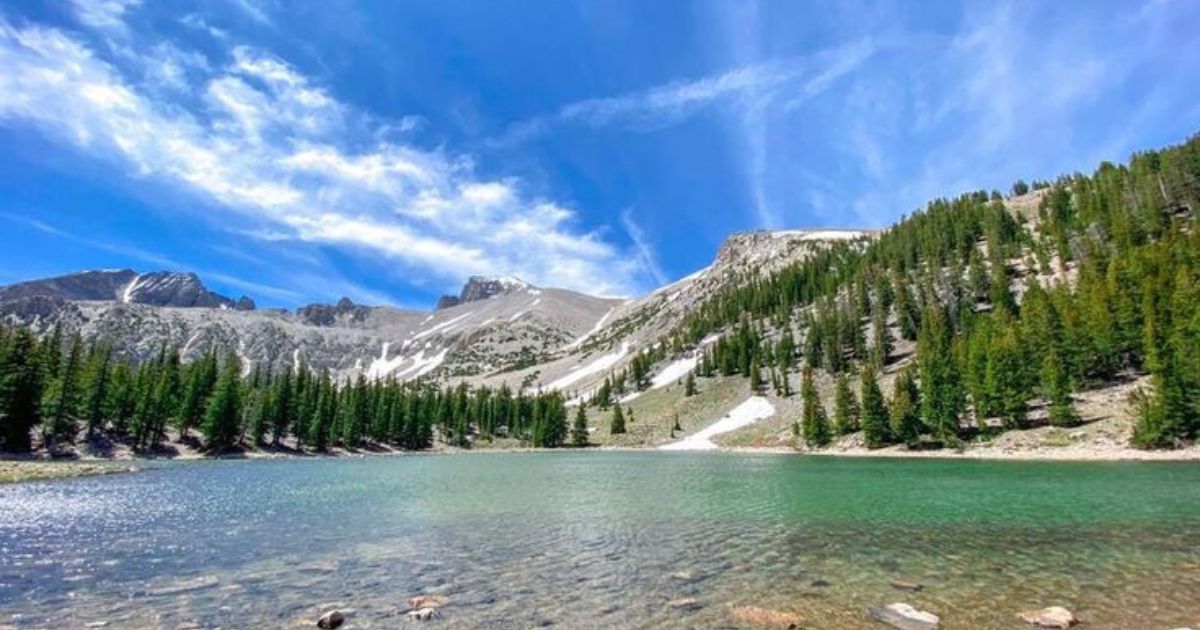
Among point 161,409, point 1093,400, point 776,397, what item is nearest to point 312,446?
point 161,409

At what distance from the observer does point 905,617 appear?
42.4ft

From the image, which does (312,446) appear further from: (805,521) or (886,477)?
(805,521)

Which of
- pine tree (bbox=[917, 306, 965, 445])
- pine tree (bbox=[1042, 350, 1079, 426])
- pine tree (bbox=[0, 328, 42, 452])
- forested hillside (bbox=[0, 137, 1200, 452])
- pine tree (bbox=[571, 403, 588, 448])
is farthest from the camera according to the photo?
pine tree (bbox=[571, 403, 588, 448])

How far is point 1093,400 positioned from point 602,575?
7458 cm

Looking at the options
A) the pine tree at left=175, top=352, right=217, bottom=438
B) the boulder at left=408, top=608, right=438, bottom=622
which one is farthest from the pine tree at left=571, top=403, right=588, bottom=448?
the boulder at left=408, top=608, right=438, bottom=622

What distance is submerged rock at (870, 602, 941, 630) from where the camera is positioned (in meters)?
12.4

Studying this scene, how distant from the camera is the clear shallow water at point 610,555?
13812 millimetres

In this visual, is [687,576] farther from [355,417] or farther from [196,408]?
[355,417]

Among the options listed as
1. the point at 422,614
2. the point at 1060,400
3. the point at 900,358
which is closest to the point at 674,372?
the point at 900,358

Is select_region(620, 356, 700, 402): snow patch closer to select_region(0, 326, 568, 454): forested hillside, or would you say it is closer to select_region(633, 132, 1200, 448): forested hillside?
select_region(633, 132, 1200, 448): forested hillside

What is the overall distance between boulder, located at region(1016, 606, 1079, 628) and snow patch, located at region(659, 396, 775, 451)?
9776 cm

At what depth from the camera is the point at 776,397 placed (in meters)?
125

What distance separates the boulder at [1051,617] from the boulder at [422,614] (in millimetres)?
12495

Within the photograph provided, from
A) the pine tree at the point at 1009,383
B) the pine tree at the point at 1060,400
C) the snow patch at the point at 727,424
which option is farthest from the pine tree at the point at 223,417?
the pine tree at the point at 1060,400
